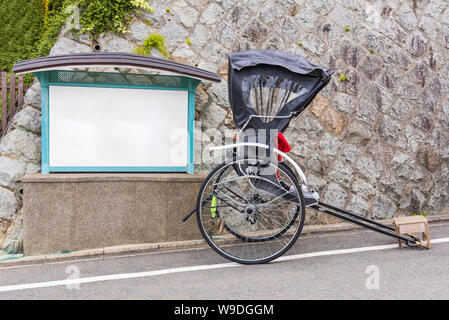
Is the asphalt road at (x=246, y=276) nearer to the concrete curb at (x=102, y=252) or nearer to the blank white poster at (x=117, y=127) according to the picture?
the concrete curb at (x=102, y=252)

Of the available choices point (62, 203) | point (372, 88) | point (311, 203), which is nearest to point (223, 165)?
point (311, 203)

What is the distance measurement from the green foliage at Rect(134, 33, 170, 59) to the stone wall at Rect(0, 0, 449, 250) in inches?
4.2

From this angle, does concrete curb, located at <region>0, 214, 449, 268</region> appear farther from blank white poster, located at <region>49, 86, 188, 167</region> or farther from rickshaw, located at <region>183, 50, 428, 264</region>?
blank white poster, located at <region>49, 86, 188, 167</region>

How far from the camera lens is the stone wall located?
21.7 ft

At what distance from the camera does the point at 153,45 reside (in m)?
6.38

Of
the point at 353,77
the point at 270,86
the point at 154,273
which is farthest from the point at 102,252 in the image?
the point at 353,77

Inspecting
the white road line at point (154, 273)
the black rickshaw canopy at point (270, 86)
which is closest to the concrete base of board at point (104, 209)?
the white road line at point (154, 273)

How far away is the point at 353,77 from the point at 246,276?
4.79m

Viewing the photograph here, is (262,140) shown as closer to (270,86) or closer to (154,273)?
(270,86)

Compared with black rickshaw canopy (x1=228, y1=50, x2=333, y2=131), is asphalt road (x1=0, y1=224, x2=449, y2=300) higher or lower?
lower

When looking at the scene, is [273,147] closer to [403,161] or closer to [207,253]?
[207,253]

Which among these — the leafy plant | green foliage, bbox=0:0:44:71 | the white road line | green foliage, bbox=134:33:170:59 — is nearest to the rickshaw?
the white road line

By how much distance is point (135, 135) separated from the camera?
5414mm

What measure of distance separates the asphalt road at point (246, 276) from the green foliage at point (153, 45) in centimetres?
336
